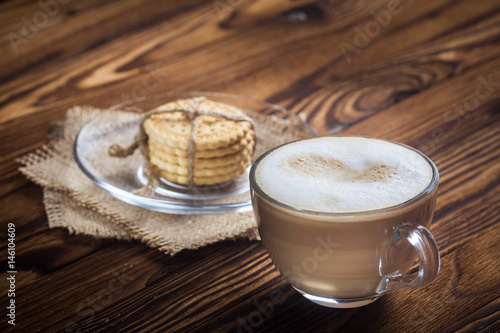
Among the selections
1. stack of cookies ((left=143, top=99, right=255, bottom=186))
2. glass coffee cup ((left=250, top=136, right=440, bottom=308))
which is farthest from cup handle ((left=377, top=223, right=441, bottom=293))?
stack of cookies ((left=143, top=99, right=255, bottom=186))

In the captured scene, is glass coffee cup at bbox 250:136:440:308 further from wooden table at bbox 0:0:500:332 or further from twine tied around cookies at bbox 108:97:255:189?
twine tied around cookies at bbox 108:97:255:189

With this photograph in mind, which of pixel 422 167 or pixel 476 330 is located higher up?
pixel 422 167

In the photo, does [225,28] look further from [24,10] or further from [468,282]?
[468,282]

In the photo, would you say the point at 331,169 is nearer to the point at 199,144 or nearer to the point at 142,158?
the point at 199,144

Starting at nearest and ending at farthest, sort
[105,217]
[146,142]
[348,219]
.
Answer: [348,219] < [105,217] < [146,142]

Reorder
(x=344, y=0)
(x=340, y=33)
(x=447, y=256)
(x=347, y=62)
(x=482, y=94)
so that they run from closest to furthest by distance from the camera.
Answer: (x=447, y=256)
(x=482, y=94)
(x=347, y=62)
(x=340, y=33)
(x=344, y=0)

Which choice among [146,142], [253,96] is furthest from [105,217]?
[253,96]

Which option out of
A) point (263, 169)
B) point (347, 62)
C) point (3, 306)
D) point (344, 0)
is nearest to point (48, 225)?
point (3, 306)
